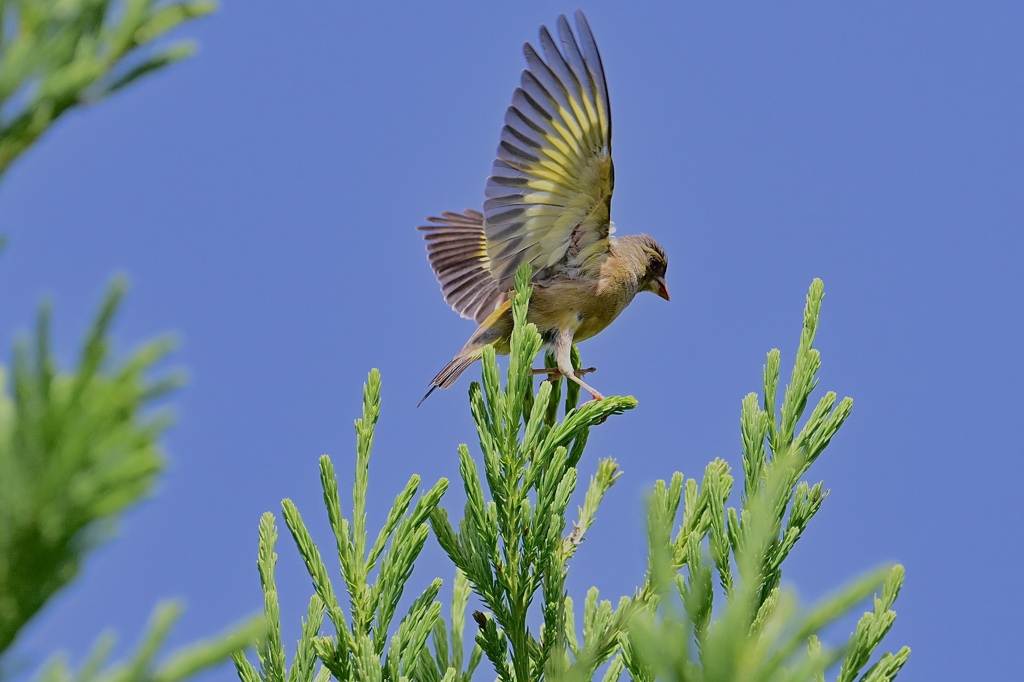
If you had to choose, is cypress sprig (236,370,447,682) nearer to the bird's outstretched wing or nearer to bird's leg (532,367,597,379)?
bird's leg (532,367,597,379)

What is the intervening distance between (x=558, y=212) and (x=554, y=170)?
290 millimetres

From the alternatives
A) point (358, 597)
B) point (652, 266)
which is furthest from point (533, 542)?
point (652, 266)

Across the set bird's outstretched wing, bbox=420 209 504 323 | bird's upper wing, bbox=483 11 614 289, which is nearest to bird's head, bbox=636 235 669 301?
bird's upper wing, bbox=483 11 614 289

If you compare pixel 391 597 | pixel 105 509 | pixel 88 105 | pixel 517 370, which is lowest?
pixel 105 509

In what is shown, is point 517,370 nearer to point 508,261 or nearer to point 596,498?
point 596,498

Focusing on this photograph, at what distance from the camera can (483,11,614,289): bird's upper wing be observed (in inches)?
203

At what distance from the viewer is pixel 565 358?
18.1 feet

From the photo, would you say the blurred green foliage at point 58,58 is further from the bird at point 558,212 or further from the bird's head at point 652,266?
the bird's head at point 652,266

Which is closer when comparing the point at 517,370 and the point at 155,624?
the point at 155,624

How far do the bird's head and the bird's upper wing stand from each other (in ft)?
2.36

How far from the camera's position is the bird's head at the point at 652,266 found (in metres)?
6.83

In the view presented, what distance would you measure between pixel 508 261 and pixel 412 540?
3246 mm

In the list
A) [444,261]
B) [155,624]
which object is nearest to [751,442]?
[155,624]

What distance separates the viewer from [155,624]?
117 centimetres
